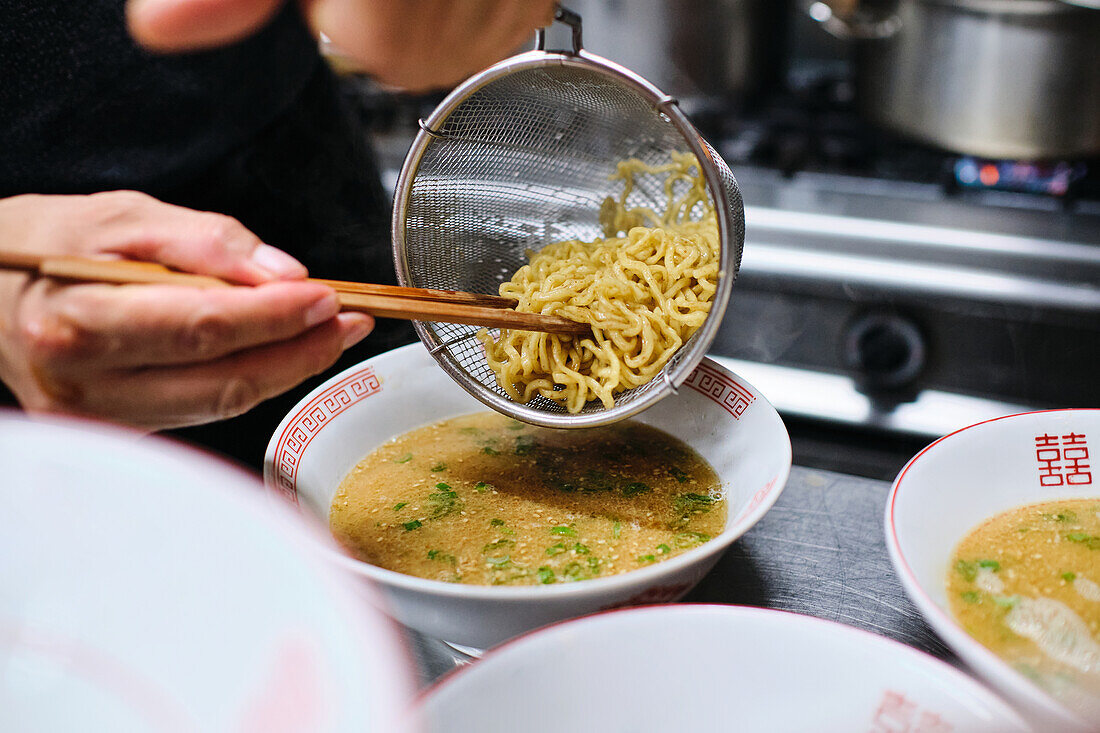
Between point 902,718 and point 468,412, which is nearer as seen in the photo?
point 902,718

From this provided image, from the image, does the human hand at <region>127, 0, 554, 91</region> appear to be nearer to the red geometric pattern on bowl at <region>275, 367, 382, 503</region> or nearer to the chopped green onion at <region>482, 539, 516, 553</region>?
the red geometric pattern on bowl at <region>275, 367, 382, 503</region>

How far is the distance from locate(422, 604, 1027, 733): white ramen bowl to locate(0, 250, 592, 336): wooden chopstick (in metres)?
0.63

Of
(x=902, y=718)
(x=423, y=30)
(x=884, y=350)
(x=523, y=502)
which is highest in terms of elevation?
(x=423, y=30)

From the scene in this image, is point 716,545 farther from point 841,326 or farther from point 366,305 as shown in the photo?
point 841,326

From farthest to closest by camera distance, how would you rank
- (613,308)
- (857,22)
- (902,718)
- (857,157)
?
(857,157)
(857,22)
(613,308)
(902,718)

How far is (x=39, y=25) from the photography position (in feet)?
6.83

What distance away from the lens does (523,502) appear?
1.92m

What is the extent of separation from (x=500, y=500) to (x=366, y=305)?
62 centimetres

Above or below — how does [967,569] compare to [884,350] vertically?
above

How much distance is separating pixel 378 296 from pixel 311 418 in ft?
1.64

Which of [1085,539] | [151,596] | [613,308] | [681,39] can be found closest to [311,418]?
[613,308]

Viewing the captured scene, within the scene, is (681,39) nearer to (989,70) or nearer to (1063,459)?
(989,70)

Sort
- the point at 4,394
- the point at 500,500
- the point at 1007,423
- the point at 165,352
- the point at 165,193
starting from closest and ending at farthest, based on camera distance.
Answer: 1. the point at 165,352
2. the point at 4,394
3. the point at 1007,423
4. the point at 500,500
5. the point at 165,193

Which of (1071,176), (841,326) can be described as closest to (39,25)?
(841,326)
